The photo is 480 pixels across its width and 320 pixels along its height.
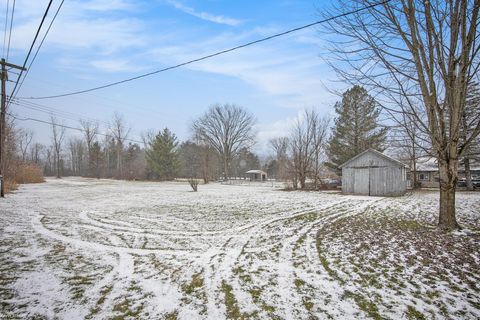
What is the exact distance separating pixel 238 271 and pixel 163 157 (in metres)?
41.0

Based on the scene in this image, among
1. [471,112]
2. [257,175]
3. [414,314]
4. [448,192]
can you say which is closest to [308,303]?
[414,314]

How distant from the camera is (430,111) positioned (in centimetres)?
645

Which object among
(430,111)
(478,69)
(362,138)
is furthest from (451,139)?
(362,138)

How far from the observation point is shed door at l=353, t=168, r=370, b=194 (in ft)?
64.9

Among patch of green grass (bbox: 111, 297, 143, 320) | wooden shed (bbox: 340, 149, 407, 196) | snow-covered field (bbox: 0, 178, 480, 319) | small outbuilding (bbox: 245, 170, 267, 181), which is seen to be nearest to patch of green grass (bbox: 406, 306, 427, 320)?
snow-covered field (bbox: 0, 178, 480, 319)

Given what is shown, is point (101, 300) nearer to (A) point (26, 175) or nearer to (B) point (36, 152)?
(A) point (26, 175)

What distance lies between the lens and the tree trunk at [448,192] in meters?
6.42

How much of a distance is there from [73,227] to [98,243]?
2216 millimetres

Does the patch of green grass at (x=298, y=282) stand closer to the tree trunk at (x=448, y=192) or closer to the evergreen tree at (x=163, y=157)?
the tree trunk at (x=448, y=192)

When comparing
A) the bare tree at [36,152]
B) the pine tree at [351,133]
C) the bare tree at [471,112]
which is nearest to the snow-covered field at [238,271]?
the bare tree at [471,112]

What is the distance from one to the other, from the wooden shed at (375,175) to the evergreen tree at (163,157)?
30.7 m

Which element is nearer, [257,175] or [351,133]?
[351,133]

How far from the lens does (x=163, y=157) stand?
4294 cm

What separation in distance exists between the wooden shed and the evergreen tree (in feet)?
101
